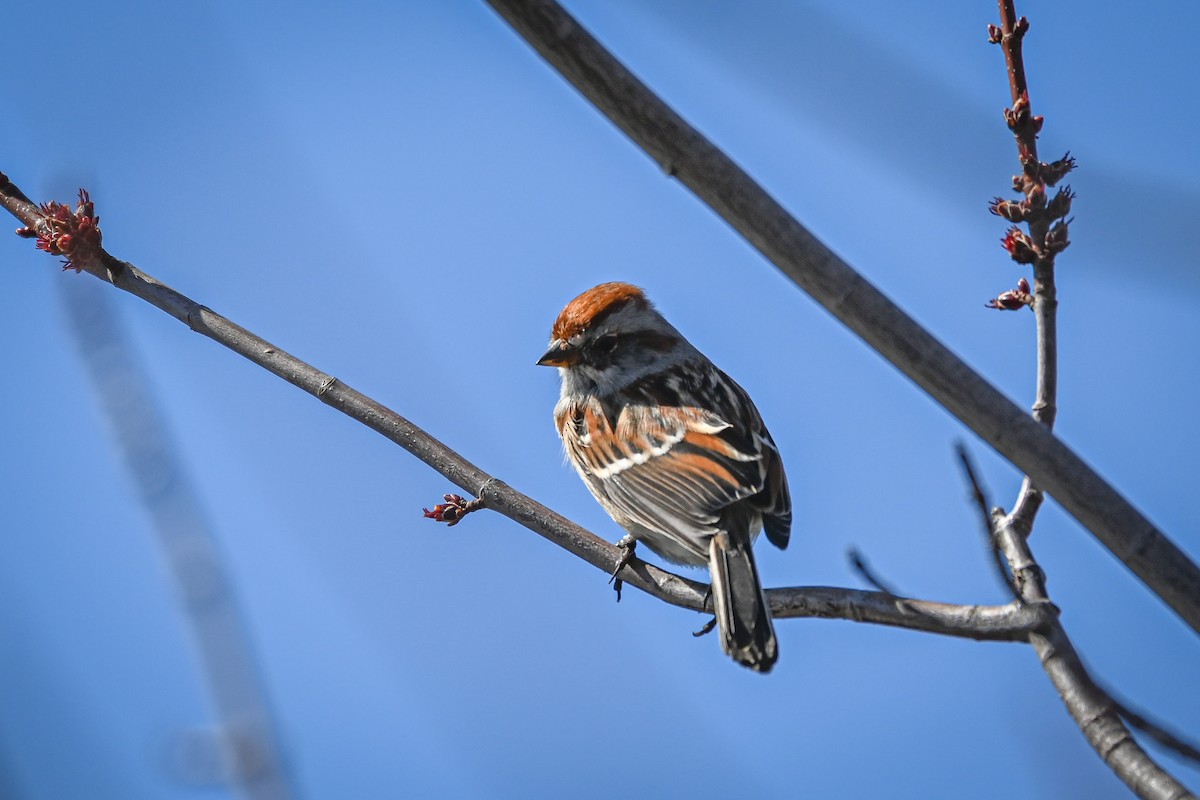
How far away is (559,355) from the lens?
18.8ft

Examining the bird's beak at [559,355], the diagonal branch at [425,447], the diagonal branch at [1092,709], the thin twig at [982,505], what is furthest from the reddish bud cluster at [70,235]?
the diagonal branch at [1092,709]

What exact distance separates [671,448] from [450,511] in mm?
1422

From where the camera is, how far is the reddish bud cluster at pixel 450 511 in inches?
170

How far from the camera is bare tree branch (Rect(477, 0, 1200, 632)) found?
6.91 feet

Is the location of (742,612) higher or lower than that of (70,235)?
lower

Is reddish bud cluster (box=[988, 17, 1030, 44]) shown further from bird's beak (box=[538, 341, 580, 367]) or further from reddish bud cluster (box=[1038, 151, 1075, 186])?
bird's beak (box=[538, 341, 580, 367])

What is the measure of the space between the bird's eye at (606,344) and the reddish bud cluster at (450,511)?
1722mm

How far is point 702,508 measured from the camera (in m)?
4.73

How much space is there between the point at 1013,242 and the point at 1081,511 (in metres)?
1.59

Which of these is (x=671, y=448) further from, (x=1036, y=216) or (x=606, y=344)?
(x=1036, y=216)

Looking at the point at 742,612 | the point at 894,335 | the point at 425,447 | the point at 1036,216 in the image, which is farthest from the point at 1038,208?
the point at 425,447

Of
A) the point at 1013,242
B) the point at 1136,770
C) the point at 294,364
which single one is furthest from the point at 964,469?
the point at 294,364

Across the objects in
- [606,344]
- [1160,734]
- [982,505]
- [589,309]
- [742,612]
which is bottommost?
[1160,734]

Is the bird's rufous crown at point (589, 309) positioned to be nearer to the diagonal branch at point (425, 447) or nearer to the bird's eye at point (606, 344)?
the bird's eye at point (606, 344)
